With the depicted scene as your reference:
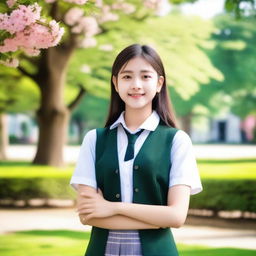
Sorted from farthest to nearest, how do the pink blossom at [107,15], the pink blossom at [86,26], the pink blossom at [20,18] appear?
1. the pink blossom at [107,15]
2. the pink blossom at [86,26]
3. the pink blossom at [20,18]

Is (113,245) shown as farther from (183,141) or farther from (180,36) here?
(180,36)

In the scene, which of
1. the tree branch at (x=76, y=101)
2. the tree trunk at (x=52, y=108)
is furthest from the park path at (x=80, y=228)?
the tree branch at (x=76, y=101)

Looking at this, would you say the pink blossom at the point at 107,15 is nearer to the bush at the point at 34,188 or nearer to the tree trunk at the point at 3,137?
the bush at the point at 34,188

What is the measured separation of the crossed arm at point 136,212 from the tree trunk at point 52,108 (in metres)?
14.2

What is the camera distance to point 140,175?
2.64m

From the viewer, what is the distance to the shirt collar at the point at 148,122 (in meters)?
2.76

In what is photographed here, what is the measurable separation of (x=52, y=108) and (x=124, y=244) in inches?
573

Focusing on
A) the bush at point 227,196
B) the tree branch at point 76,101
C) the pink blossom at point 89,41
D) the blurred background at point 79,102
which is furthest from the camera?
the tree branch at point 76,101

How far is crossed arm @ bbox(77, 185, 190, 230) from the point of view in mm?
2605

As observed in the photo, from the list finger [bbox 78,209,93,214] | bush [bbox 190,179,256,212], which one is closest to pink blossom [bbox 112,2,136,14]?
bush [bbox 190,179,256,212]

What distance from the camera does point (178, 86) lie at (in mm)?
16688

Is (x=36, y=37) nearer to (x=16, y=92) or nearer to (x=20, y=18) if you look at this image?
(x=20, y=18)

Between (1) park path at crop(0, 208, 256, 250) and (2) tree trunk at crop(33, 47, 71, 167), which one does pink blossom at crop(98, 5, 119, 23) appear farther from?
(1) park path at crop(0, 208, 256, 250)

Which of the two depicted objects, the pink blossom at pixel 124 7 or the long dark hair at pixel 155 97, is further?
the pink blossom at pixel 124 7
